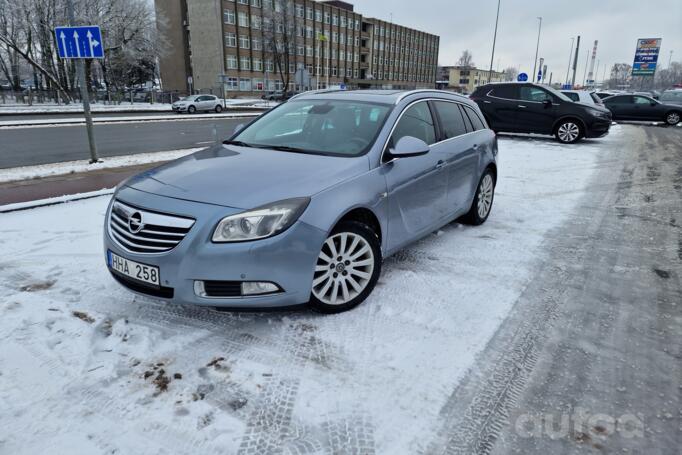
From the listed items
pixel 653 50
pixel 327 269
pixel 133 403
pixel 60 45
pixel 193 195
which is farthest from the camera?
pixel 653 50

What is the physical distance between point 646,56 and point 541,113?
58118mm

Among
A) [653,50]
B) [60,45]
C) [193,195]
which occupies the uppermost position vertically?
[653,50]

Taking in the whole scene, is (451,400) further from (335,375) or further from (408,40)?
(408,40)

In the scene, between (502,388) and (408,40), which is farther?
(408,40)

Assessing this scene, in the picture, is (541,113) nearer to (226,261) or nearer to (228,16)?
(226,261)

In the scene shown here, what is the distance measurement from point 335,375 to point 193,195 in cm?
145

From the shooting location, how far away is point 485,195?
575 centimetres

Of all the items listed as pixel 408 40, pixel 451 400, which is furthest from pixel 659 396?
pixel 408 40

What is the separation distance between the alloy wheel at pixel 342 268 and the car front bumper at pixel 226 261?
16 centimetres

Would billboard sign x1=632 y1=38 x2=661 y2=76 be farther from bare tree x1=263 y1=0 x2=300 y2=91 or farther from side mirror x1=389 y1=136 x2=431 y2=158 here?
side mirror x1=389 y1=136 x2=431 y2=158

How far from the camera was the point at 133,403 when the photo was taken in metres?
2.46

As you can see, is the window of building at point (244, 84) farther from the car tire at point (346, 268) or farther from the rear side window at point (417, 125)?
the car tire at point (346, 268)

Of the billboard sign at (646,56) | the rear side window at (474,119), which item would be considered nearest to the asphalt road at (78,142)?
the rear side window at (474,119)

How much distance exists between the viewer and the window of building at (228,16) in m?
62.6
